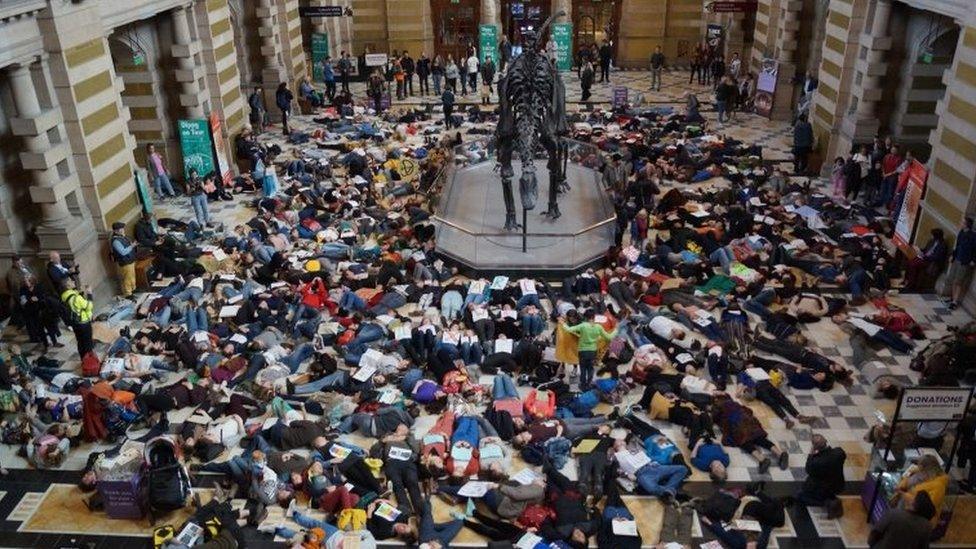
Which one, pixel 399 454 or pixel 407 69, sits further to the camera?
pixel 407 69

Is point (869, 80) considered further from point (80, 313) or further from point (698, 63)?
point (80, 313)

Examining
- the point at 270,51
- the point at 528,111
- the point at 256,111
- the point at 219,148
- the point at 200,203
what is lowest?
the point at 200,203

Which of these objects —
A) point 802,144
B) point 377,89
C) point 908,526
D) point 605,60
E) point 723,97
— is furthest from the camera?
point 605,60

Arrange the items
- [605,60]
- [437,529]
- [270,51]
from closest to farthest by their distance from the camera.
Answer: [437,529]
[270,51]
[605,60]

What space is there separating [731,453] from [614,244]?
738 centimetres

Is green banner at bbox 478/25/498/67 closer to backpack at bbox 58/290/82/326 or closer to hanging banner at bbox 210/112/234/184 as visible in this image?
hanging banner at bbox 210/112/234/184

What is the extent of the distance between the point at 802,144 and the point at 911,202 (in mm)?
6409

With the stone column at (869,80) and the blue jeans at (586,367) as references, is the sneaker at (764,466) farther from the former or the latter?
the stone column at (869,80)

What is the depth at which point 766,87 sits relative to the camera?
30547 millimetres

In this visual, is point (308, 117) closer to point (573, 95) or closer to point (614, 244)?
point (573, 95)

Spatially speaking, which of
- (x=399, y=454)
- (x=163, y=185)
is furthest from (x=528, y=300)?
(x=163, y=185)

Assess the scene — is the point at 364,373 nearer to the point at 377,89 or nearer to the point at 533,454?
the point at 533,454

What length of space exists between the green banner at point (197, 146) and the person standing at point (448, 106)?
31.1 ft

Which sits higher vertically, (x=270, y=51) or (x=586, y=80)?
(x=270, y=51)
